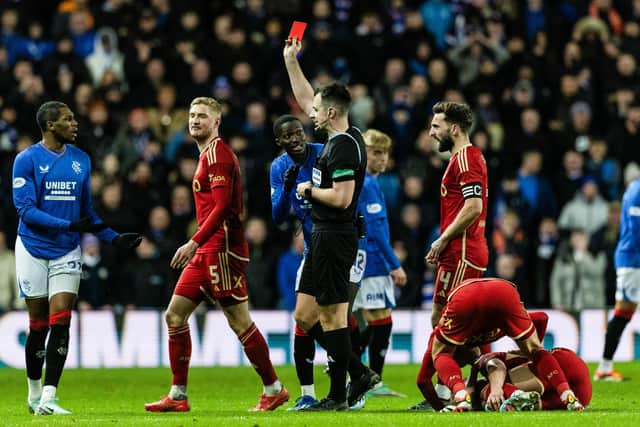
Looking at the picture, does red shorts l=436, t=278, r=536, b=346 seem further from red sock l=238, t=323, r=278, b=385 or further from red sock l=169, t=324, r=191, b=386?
red sock l=169, t=324, r=191, b=386

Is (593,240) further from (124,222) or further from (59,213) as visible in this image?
(59,213)

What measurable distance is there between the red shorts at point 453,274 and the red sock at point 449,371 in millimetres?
974

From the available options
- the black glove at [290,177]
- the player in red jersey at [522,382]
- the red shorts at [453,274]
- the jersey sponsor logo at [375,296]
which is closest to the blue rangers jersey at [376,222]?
the jersey sponsor logo at [375,296]

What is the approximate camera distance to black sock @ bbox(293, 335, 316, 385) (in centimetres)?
1152

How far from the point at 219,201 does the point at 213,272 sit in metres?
0.63

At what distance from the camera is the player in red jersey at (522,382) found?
34.7 feet

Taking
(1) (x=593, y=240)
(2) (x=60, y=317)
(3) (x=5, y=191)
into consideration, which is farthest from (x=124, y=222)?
(2) (x=60, y=317)

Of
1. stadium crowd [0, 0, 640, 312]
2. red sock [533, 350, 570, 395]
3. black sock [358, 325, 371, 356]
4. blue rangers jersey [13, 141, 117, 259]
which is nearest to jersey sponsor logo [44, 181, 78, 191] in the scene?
blue rangers jersey [13, 141, 117, 259]

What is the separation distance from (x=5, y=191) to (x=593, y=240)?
322 inches

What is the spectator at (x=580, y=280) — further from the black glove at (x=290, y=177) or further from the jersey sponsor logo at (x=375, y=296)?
the black glove at (x=290, y=177)

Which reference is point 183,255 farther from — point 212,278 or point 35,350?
point 35,350

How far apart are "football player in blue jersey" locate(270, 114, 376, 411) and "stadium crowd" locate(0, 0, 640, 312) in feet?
23.0

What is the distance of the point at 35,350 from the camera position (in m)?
11.4

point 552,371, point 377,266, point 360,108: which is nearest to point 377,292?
point 377,266
